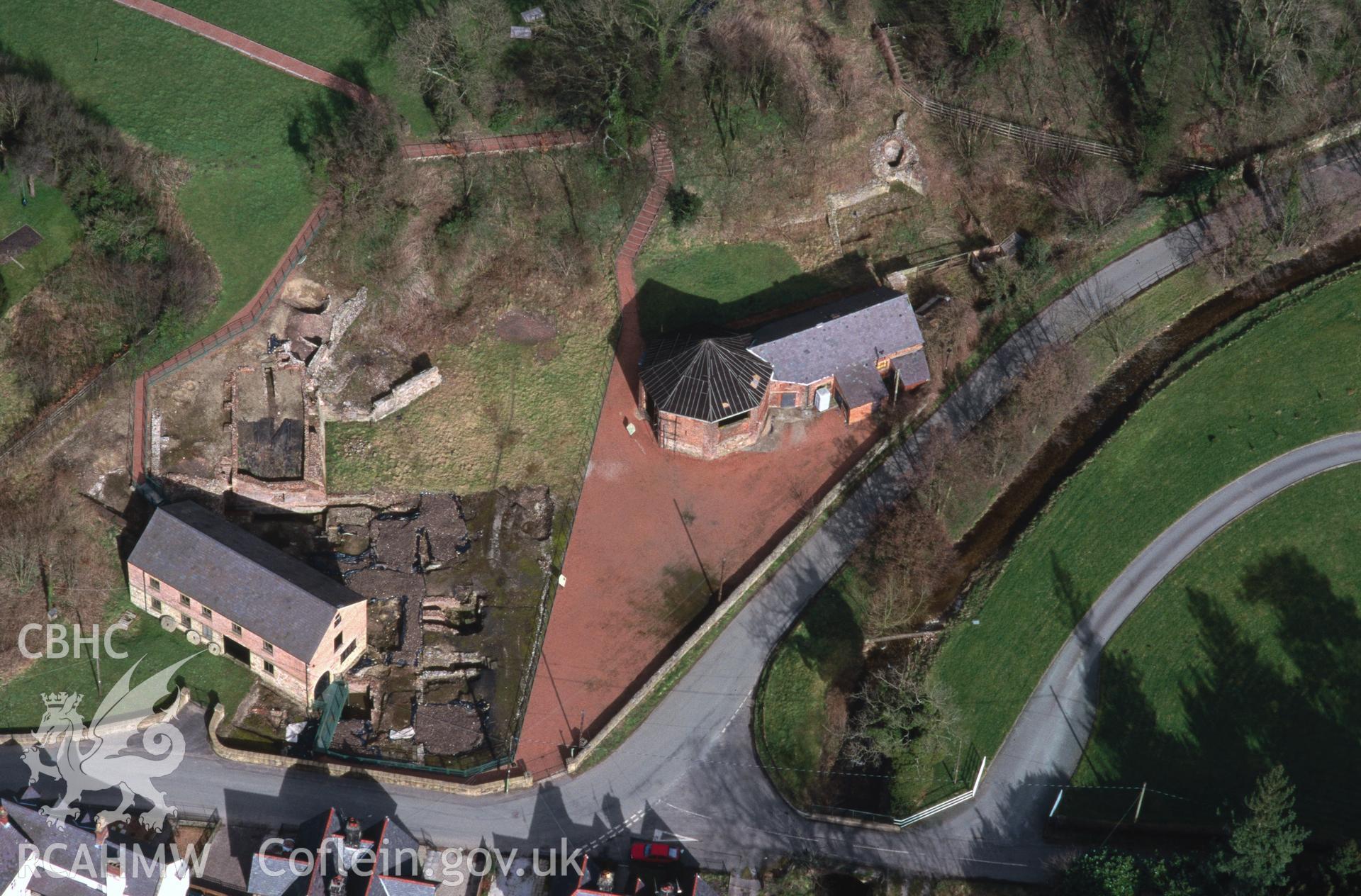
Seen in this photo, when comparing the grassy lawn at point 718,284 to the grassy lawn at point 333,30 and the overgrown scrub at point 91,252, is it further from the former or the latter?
the overgrown scrub at point 91,252

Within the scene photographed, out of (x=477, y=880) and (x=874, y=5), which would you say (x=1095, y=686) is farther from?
(x=874, y=5)

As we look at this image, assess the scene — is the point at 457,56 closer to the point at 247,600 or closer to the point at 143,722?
the point at 247,600

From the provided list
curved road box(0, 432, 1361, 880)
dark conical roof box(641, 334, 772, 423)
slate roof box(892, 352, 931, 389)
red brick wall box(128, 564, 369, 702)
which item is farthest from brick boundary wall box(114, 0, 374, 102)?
curved road box(0, 432, 1361, 880)

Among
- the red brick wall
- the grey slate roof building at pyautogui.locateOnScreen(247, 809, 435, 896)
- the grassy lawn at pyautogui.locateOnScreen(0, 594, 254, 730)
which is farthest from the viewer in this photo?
the grassy lawn at pyautogui.locateOnScreen(0, 594, 254, 730)

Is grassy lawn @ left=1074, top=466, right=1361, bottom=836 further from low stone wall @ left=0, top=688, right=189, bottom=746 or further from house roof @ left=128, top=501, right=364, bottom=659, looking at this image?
low stone wall @ left=0, top=688, right=189, bottom=746

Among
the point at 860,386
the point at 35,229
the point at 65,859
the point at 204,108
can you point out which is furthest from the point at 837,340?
the point at 65,859
